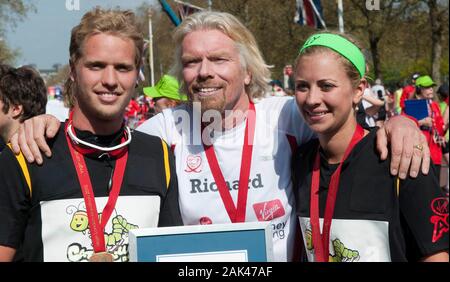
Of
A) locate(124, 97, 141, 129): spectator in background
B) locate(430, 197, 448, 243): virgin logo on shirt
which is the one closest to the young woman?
locate(430, 197, 448, 243): virgin logo on shirt

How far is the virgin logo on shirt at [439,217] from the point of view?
2291 mm

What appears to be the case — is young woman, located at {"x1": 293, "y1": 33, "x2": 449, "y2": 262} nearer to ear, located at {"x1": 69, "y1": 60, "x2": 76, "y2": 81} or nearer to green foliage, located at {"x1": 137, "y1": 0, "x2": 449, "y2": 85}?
green foliage, located at {"x1": 137, "y1": 0, "x2": 449, "y2": 85}

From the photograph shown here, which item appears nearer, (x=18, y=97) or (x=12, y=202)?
(x=12, y=202)

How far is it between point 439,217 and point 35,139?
1.68 m

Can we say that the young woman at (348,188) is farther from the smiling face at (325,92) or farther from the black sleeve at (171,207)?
the black sleeve at (171,207)

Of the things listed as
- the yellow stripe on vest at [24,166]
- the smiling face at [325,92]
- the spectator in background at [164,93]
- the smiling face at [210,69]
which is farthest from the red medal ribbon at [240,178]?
the spectator in background at [164,93]

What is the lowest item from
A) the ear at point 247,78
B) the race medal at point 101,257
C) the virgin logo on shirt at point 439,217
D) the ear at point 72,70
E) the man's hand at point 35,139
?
the race medal at point 101,257

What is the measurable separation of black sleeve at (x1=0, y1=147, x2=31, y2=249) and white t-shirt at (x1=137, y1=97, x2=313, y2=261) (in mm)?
774

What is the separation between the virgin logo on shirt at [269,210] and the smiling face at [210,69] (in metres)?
0.52

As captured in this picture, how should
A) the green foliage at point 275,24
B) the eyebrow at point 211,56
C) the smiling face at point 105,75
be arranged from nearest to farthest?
the smiling face at point 105,75 < the eyebrow at point 211,56 < the green foliage at point 275,24

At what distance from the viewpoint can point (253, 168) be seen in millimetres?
2836

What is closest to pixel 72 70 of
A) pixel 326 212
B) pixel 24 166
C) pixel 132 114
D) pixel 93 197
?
pixel 24 166

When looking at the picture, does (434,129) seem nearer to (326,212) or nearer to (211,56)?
(211,56)
